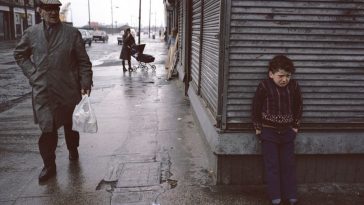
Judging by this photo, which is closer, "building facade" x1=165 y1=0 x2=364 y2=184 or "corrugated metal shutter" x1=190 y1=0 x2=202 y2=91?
"building facade" x1=165 y1=0 x2=364 y2=184

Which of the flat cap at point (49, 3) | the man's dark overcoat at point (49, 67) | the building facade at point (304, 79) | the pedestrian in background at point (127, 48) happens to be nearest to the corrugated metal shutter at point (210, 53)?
the building facade at point (304, 79)

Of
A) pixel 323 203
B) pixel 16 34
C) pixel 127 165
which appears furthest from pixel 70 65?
pixel 16 34

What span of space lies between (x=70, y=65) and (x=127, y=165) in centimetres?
146

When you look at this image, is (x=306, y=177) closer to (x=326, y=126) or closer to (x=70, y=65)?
(x=326, y=126)

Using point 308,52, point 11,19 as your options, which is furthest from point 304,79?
point 11,19

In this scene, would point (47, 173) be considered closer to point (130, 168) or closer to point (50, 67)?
point (130, 168)

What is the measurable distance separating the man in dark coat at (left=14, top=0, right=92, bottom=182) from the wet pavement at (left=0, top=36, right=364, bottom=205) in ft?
1.55

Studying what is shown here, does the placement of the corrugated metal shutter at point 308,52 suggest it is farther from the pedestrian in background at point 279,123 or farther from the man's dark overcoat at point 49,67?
the man's dark overcoat at point 49,67

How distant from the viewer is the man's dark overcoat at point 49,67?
4535 millimetres

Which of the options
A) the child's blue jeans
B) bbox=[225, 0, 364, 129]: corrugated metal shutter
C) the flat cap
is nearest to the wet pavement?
the child's blue jeans

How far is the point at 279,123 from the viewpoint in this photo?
3930mm

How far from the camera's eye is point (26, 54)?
459 cm

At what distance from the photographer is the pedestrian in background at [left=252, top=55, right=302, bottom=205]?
12.8 feet

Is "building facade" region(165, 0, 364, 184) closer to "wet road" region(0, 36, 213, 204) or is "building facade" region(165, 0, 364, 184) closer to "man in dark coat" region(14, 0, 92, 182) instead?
"wet road" region(0, 36, 213, 204)
